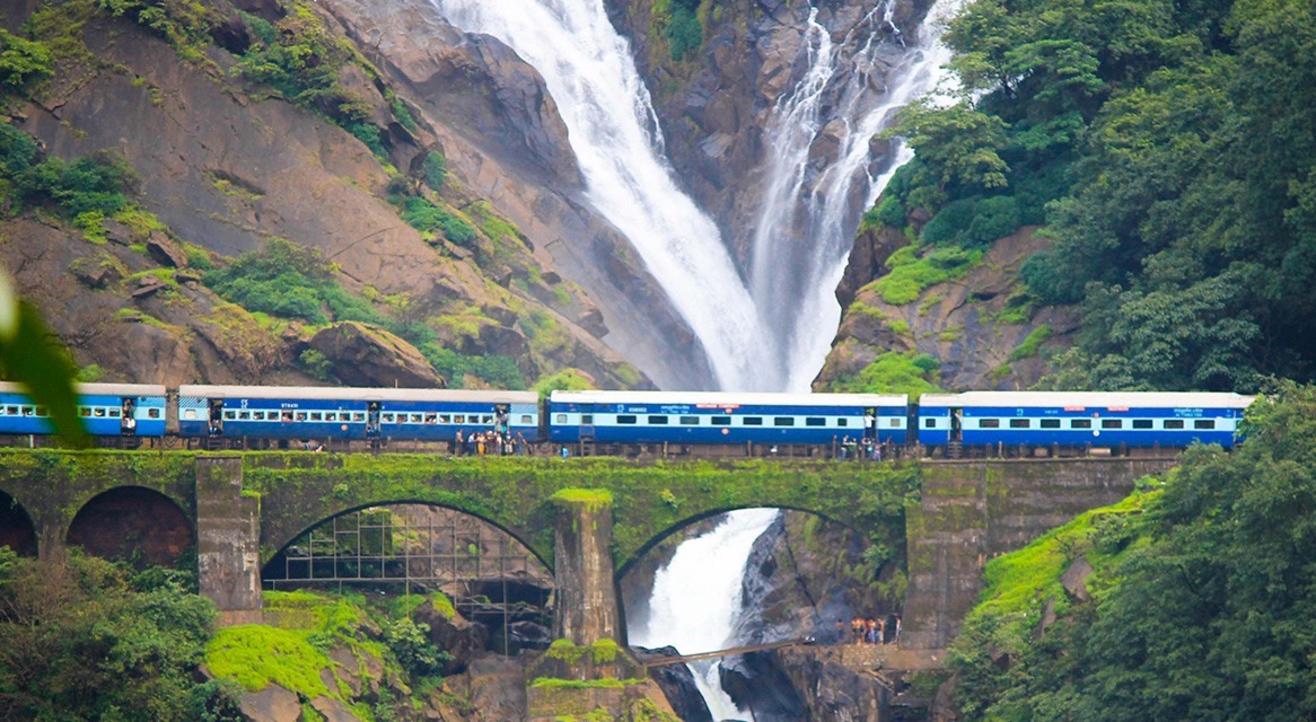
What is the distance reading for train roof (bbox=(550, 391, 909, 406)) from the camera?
60.6 meters

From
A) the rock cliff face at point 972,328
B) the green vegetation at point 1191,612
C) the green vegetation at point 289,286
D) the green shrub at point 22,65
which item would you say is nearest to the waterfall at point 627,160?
the rock cliff face at point 972,328

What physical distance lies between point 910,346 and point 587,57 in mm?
37064

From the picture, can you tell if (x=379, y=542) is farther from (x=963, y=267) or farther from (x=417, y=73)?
(x=417, y=73)

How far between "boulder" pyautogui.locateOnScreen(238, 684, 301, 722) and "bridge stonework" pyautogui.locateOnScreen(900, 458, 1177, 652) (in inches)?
670

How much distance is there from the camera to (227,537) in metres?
59.4

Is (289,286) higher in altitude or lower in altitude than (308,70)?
lower

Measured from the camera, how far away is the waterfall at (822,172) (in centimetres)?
9331

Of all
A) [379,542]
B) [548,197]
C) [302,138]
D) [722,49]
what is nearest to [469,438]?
[379,542]

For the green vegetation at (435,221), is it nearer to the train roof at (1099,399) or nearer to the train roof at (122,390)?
the train roof at (122,390)

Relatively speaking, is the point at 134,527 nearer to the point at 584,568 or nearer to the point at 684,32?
the point at 584,568

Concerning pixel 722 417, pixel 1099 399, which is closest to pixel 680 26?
pixel 722 417

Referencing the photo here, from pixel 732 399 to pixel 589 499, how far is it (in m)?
4.96

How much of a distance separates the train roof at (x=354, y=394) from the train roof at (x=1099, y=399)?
12.0 metres

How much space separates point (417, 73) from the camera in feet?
314
